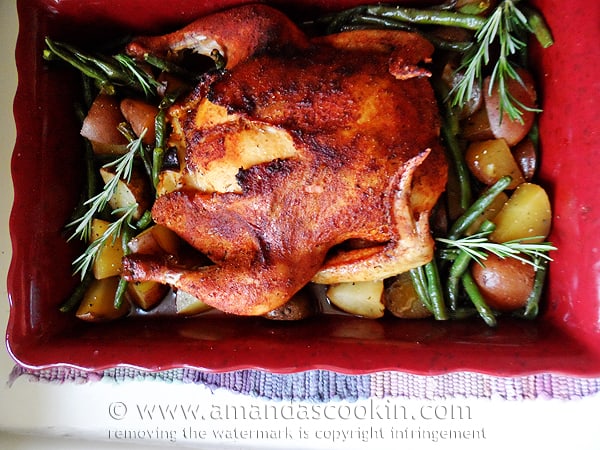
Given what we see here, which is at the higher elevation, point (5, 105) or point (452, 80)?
point (452, 80)

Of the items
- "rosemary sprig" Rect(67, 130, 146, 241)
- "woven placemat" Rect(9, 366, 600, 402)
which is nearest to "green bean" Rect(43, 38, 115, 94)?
"rosemary sprig" Rect(67, 130, 146, 241)

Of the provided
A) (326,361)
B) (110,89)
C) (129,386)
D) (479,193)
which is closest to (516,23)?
(479,193)

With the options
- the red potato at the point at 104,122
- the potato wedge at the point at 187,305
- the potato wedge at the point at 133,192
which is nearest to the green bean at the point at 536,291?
the potato wedge at the point at 187,305

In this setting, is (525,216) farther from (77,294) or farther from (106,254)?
(77,294)

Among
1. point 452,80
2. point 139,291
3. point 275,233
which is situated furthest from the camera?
point 139,291

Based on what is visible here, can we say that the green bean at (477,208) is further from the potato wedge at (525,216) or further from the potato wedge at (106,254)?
the potato wedge at (106,254)

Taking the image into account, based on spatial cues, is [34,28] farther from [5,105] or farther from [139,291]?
[139,291]

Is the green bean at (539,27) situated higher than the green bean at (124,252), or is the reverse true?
the green bean at (539,27)
